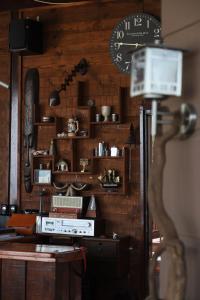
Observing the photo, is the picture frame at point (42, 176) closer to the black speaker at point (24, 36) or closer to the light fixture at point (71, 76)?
the light fixture at point (71, 76)

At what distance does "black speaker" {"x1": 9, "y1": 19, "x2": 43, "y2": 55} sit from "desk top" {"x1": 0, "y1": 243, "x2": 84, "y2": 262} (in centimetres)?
241

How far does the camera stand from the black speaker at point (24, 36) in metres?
6.07

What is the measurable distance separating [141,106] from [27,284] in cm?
222

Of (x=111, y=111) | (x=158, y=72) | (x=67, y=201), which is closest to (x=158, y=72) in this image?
(x=158, y=72)

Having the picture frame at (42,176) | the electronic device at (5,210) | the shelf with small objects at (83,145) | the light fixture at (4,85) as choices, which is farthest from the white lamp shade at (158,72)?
the electronic device at (5,210)

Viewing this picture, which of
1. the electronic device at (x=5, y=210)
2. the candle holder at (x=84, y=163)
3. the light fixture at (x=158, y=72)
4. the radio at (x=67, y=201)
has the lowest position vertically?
the electronic device at (x=5, y=210)

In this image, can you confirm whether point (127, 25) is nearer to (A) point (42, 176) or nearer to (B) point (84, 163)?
(B) point (84, 163)

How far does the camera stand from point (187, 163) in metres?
1.97

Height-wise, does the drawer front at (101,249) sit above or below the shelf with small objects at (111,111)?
below

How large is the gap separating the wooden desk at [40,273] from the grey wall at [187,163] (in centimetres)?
227

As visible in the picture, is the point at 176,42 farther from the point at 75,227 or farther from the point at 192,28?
the point at 75,227

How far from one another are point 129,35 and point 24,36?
113 centimetres

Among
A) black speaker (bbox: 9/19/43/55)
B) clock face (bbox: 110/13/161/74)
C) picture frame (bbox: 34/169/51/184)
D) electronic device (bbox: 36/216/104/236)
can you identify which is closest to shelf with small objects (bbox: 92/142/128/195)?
electronic device (bbox: 36/216/104/236)

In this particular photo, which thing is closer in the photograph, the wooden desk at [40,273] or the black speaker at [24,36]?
the wooden desk at [40,273]
